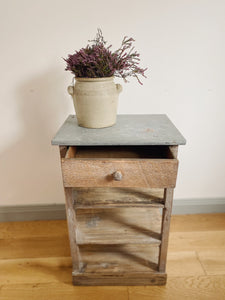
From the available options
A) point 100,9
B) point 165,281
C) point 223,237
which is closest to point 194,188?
point 223,237

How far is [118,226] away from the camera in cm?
102

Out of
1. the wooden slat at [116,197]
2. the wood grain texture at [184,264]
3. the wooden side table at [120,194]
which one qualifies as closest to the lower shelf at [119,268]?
the wooden side table at [120,194]

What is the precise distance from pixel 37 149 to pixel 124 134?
72cm

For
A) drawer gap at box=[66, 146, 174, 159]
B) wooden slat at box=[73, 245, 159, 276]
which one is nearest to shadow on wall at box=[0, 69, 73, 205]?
drawer gap at box=[66, 146, 174, 159]

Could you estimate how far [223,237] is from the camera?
1353mm

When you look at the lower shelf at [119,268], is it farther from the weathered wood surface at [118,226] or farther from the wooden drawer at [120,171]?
the wooden drawer at [120,171]

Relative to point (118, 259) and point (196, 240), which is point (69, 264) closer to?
point (118, 259)

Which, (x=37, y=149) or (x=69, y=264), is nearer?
(x=69, y=264)

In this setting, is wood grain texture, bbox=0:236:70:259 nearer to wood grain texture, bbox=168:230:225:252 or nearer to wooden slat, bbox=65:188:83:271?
wooden slat, bbox=65:188:83:271

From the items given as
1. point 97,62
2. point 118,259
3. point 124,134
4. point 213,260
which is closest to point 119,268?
point 118,259

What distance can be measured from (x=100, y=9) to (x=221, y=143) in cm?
105

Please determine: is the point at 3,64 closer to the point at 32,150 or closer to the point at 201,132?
the point at 32,150

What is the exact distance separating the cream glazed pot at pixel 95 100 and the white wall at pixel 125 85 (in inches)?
14.2

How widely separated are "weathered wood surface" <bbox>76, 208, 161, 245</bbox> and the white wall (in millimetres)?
456
